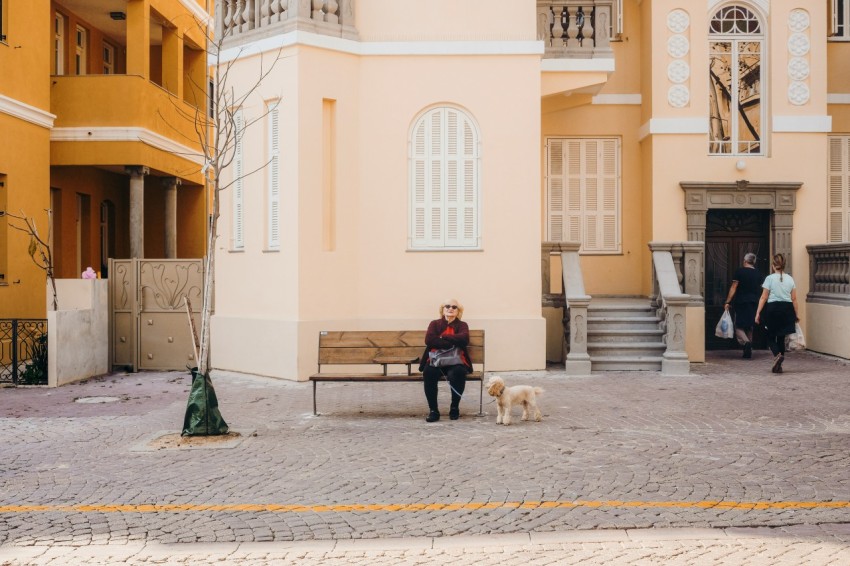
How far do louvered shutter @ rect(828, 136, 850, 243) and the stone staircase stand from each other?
5116 mm

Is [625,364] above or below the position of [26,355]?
below

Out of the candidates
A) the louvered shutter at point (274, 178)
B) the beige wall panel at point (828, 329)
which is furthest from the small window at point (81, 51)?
the beige wall panel at point (828, 329)

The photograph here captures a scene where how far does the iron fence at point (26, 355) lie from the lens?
13.5 m

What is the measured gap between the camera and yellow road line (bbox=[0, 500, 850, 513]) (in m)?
6.72

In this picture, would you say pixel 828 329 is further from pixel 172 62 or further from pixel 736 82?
pixel 172 62

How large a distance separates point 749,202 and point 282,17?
9603 mm

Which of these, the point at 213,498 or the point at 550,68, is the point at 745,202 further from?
the point at 213,498

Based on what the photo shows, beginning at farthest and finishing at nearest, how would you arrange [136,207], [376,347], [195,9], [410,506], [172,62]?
[195,9] → [172,62] → [136,207] → [376,347] → [410,506]

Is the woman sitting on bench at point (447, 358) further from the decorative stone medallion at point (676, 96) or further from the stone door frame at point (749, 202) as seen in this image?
the decorative stone medallion at point (676, 96)

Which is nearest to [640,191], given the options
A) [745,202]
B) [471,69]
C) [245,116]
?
[745,202]

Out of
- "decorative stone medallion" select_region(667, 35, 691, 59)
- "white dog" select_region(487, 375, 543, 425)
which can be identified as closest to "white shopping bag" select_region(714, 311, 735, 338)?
"decorative stone medallion" select_region(667, 35, 691, 59)

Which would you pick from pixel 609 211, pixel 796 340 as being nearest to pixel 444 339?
pixel 796 340

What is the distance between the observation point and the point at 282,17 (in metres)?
14.3

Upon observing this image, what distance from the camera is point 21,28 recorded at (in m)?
17.2
